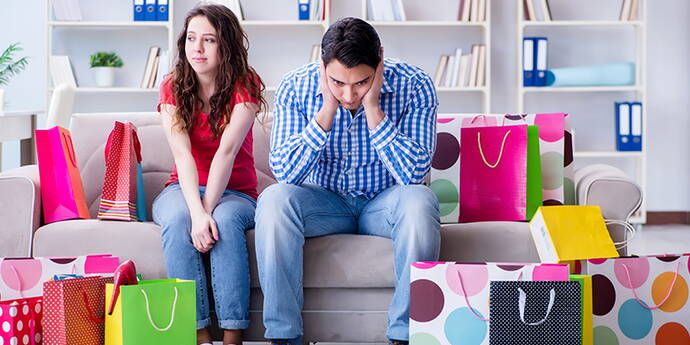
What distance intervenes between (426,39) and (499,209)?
9.94 feet

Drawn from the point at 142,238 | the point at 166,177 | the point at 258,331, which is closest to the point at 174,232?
the point at 142,238

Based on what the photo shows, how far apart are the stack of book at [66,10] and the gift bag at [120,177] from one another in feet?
9.78

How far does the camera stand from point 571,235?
6.68 feet

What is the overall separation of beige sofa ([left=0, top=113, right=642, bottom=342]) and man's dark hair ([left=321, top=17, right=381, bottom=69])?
466 mm

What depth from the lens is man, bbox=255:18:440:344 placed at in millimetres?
1977

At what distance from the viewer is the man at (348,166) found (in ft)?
6.48

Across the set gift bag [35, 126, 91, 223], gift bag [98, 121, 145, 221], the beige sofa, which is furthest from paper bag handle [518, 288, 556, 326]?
gift bag [35, 126, 91, 223]

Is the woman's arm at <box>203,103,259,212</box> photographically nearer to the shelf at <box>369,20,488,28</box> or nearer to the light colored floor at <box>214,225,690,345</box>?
the light colored floor at <box>214,225,690,345</box>

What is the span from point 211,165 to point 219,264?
323mm

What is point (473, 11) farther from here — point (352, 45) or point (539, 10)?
point (352, 45)

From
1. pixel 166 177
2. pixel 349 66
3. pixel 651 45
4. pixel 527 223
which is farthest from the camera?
pixel 651 45

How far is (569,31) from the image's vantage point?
17.3 feet

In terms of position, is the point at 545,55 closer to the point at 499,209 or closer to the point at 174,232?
the point at 499,209

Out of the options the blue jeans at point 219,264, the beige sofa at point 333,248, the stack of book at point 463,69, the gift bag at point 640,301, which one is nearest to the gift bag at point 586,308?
the gift bag at point 640,301
